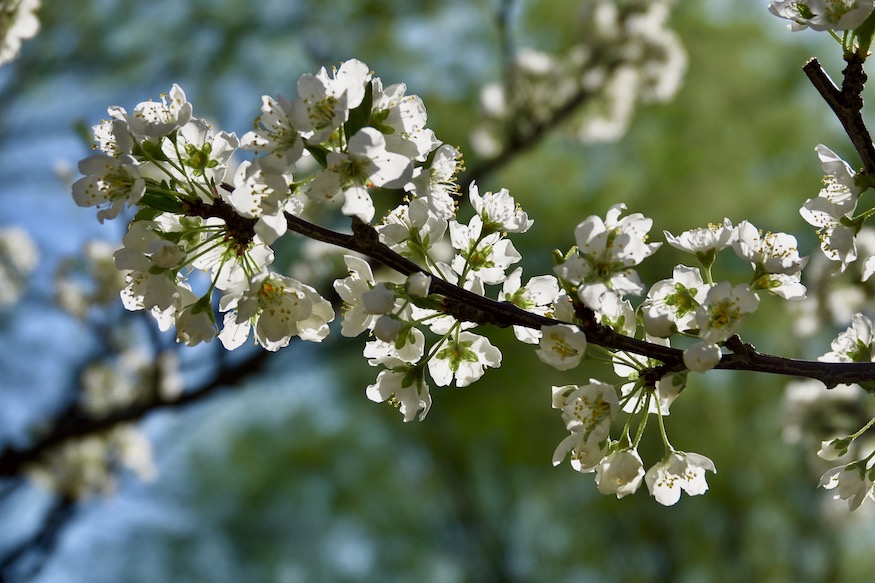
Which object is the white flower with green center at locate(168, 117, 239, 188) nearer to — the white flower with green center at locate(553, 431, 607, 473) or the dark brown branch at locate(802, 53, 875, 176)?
the white flower with green center at locate(553, 431, 607, 473)

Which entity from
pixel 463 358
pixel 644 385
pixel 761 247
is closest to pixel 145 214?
pixel 463 358

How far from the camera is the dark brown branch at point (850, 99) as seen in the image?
117 cm

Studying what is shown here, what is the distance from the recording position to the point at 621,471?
1220 millimetres

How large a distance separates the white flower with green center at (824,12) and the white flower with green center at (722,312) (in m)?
0.42

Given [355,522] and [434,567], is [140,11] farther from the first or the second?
[434,567]

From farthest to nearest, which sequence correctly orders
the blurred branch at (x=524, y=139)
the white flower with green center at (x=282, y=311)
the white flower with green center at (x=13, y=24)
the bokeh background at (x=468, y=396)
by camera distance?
the bokeh background at (x=468, y=396), the blurred branch at (x=524, y=139), the white flower with green center at (x=13, y=24), the white flower with green center at (x=282, y=311)

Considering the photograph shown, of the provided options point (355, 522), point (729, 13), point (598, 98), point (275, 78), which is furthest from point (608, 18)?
point (355, 522)

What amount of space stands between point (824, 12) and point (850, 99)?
0.14 metres

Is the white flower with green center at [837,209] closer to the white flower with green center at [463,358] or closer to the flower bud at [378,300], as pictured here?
the white flower with green center at [463,358]

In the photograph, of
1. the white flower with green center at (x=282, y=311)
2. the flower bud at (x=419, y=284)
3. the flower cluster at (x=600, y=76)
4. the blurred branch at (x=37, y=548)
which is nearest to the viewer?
the flower bud at (x=419, y=284)

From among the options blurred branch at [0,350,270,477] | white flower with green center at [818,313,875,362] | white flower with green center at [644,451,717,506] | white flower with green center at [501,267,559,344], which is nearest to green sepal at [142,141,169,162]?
white flower with green center at [501,267,559,344]

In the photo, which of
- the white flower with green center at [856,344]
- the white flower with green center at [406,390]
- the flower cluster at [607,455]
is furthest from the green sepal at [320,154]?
Result: the white flower with green center at [856,344]

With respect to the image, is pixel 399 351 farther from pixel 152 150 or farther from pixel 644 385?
pixel 152 150

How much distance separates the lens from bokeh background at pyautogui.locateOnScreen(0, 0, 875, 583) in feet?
20.4
